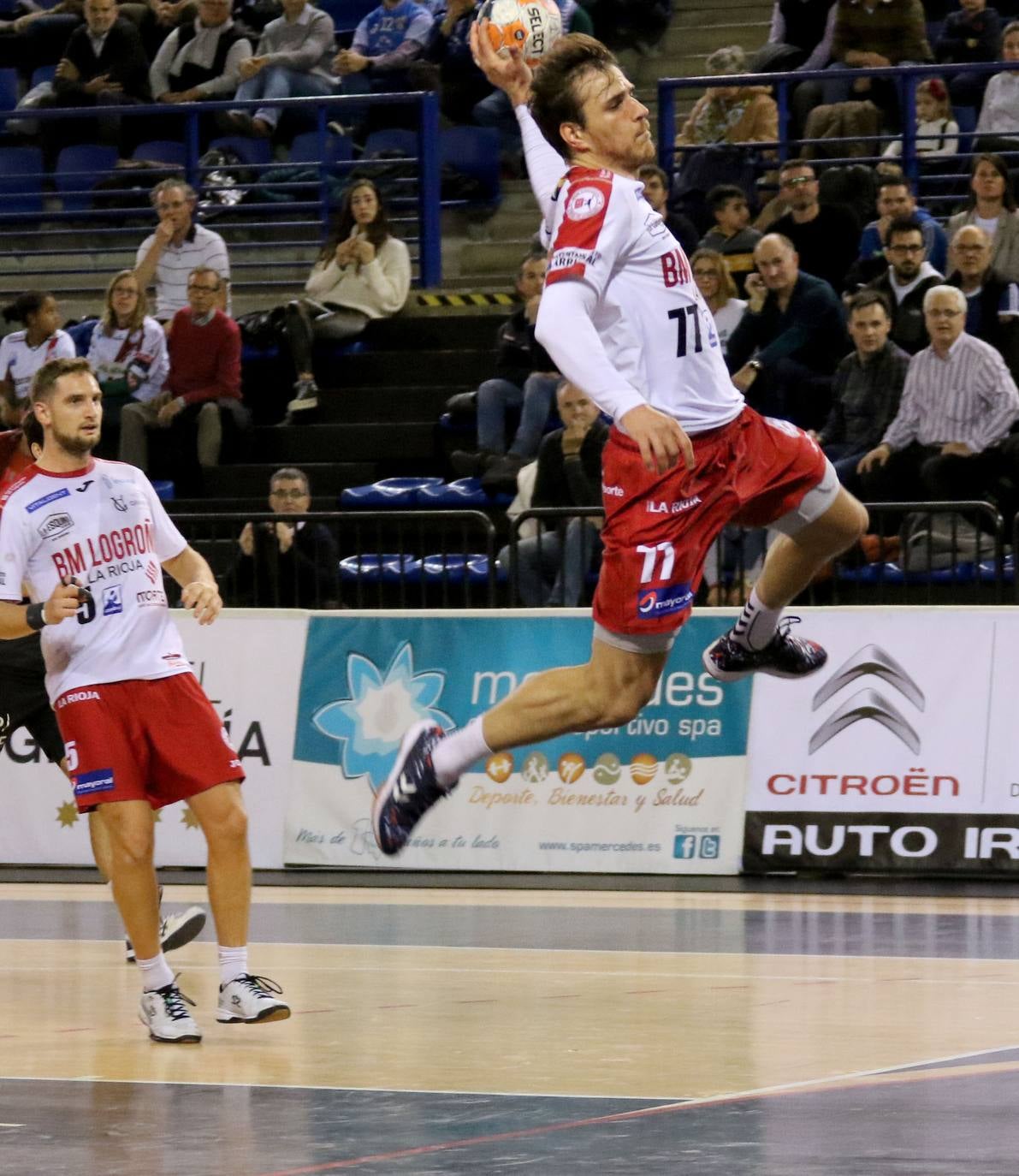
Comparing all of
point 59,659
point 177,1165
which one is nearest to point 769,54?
point 59,659

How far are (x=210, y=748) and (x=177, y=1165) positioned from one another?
256 centimetres

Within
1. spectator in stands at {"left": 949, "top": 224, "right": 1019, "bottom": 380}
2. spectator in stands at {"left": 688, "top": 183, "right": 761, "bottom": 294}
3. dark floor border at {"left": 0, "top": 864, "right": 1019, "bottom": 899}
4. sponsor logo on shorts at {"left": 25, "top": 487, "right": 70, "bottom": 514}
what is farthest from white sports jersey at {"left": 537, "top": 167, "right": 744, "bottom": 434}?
spectator in stands at {"left": 688, "top": 183, "right": 761, "bottom": 294}

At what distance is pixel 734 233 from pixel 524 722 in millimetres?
9160

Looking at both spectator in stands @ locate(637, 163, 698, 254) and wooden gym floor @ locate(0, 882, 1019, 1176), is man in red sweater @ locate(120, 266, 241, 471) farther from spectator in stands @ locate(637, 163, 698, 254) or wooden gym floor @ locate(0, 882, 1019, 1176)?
wooden gym floor @ locate(0, 882, 1019, 1176)

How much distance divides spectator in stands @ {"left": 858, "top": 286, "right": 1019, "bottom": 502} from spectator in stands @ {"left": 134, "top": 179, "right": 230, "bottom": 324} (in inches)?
226

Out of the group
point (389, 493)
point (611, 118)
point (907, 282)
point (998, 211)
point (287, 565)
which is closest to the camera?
point (611, 118)

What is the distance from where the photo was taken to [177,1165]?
5.55 meters

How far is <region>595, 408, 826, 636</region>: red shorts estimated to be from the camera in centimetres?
676

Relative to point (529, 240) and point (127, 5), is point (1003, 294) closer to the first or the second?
point (529, 240)

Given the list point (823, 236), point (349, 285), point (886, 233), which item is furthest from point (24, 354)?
point (886, 233)

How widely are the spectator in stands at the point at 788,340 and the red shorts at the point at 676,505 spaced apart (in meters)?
7.15

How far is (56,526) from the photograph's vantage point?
7980 millimetres

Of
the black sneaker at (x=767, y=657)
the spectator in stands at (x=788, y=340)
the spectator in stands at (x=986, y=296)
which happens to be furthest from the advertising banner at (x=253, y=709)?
the black sneaker at (x=767, y=657)

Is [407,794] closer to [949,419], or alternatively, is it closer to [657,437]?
[657,437]
